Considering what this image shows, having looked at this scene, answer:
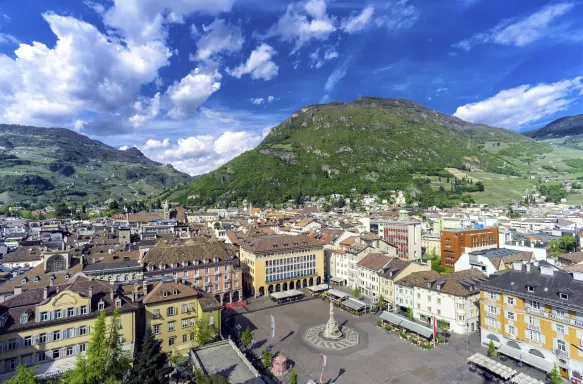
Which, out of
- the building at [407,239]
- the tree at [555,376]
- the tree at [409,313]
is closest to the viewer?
the tree at [555,376]

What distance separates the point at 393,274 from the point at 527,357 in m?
23.5

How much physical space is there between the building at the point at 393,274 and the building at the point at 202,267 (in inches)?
1128

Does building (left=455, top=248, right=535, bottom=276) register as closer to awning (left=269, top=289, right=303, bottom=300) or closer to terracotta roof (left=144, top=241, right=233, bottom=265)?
awning (left=269, top=289, right=303, bottom=300)

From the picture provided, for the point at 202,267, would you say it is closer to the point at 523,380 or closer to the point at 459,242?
the point at 523,380

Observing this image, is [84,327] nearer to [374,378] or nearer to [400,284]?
[374,378]

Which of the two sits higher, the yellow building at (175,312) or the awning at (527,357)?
the yellow building at (175,312)

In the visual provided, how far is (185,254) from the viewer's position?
60.3m

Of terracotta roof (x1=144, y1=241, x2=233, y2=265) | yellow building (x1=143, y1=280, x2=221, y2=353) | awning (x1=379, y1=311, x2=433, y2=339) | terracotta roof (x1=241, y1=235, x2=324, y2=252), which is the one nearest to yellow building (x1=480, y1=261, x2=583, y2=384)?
awning (x1=379, y1=311, x2=433, y2=339)

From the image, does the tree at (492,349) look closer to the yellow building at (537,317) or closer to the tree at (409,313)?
the yellow building at (537,317)

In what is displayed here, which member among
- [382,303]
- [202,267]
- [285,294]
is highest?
[202,267]

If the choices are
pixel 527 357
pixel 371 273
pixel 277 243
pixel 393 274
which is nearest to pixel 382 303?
pixel 393 274

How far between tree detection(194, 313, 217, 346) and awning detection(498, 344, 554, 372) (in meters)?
36.6

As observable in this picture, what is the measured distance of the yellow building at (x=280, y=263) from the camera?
2675 inches

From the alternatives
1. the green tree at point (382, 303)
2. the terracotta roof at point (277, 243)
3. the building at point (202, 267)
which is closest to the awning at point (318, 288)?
the terracotta roof at point (277, 243)
